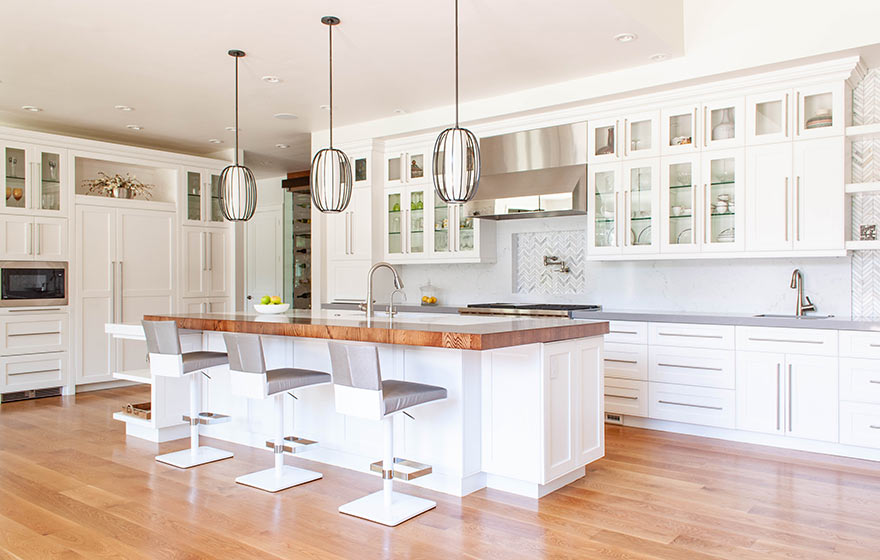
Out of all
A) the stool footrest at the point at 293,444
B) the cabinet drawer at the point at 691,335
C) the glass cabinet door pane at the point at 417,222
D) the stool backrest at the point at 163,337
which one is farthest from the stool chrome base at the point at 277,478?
the glass cabinet door pane at the point at 417,222

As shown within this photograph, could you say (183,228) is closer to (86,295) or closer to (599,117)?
(86,295)

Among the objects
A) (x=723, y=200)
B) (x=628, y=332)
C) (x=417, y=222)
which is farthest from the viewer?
(x=417, y=222)

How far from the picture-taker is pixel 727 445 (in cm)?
428

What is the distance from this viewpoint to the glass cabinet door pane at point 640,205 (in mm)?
4922

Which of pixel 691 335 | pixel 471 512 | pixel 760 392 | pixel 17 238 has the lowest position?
pixel 471 512

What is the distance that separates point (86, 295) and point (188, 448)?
9.69 ft

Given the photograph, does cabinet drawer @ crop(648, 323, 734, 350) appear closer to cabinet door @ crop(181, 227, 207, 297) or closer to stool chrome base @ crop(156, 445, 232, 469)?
stool chrome base @ crop(156, 445, 232, 469)

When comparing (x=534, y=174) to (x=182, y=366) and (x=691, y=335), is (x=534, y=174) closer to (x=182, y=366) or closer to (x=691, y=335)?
(x=691, y=335)

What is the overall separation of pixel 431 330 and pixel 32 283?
4.84 meters

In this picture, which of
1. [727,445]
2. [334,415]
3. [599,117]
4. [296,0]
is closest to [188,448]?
[334,415]

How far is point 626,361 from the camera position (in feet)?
15.8

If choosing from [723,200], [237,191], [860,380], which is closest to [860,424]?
[860,380]

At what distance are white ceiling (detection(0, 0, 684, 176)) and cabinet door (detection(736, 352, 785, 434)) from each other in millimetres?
2127

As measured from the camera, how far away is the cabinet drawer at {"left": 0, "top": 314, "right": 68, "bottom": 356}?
595 cm
